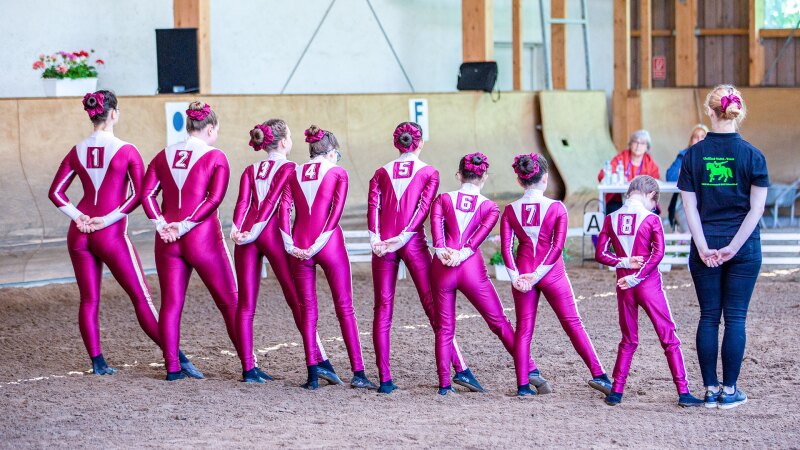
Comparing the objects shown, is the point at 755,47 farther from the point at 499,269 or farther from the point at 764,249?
the point at 499,269

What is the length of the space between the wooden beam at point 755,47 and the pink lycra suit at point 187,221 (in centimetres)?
1140

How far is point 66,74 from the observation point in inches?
476

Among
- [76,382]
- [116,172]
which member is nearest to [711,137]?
[116,172]

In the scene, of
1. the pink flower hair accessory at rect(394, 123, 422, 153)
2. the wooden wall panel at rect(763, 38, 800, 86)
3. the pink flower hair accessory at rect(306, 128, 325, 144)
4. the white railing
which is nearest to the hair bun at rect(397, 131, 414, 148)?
the pink flower hair accessory at rect(394, 123, 422, 153)

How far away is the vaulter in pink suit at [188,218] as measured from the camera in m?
6.40

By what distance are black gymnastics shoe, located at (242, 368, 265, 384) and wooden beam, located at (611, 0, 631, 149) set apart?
395 inches

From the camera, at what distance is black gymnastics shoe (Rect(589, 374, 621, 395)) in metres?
5.97

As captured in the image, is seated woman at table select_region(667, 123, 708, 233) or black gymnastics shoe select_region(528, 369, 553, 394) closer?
black gymnastics shoe select_region(528, 369, 553, 394)

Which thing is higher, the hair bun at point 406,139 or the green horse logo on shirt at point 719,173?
the hair bun at point 406,139

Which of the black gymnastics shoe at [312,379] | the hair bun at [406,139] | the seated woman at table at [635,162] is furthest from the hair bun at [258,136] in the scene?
the seated woman at table at [635,162]

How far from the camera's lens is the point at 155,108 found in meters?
10.7

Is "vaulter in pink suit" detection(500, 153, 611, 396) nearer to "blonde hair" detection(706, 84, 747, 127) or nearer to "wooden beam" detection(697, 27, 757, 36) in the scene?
"blonde hair" detection(706, 84, 747, 127)

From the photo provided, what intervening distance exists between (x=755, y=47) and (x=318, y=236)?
11469 millimetres

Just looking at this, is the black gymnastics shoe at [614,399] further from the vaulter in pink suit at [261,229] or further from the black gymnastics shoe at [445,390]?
the vaulter in pink suit at [261,229]
